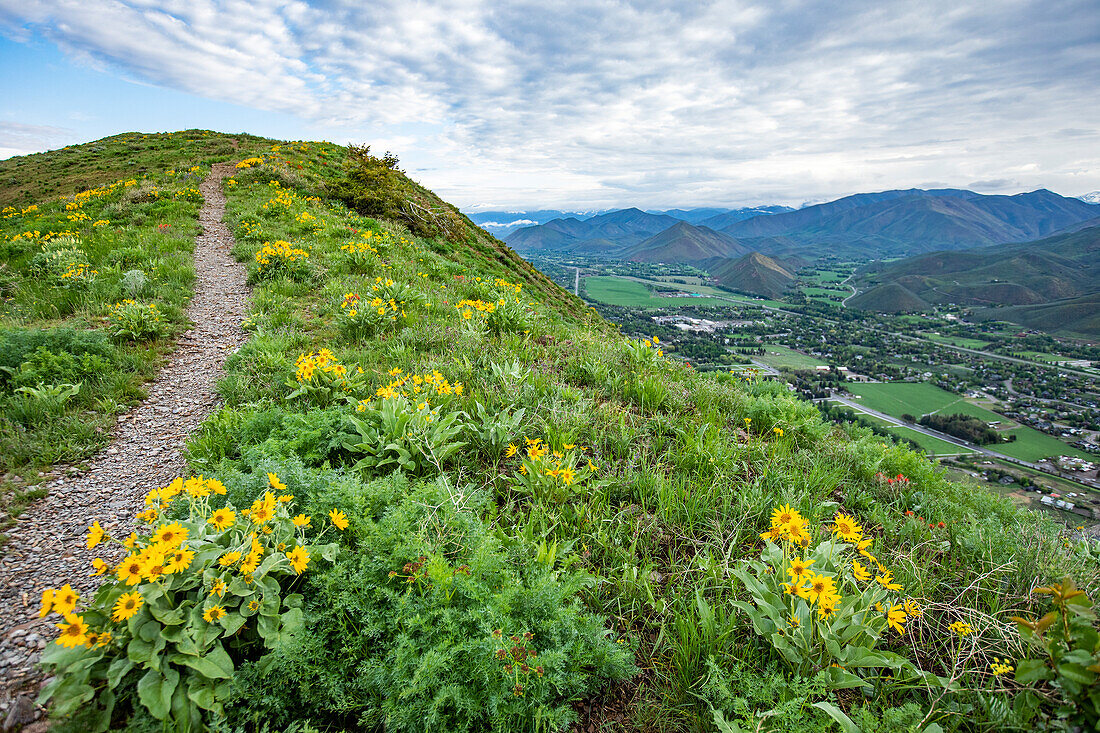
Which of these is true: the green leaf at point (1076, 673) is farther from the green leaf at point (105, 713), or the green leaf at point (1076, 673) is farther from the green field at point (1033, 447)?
the green field at point (1033, 447)

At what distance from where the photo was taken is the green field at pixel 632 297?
293 feet

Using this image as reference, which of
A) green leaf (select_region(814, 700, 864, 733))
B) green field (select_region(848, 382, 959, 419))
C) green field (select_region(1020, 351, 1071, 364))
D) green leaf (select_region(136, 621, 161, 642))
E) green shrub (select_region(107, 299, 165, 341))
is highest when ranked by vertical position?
green shrub (select_region(107, 299, 165, 341))

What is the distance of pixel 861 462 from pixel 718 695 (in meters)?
3.48

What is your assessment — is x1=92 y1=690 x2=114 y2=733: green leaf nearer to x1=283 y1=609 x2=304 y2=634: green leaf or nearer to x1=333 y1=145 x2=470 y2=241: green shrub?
x1=283 y1=609 x2=304 y2=634: green leaf

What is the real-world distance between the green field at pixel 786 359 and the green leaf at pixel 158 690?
178 ft

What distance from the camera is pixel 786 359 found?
54.5m

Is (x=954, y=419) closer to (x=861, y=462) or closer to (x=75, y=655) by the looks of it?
(x=861, y=462)

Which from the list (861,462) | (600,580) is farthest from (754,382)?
(600,580)

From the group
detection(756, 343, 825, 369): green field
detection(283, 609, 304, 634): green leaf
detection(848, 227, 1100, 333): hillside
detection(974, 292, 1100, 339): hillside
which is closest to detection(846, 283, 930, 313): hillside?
detection(848, 227, 1100, 333): hillside

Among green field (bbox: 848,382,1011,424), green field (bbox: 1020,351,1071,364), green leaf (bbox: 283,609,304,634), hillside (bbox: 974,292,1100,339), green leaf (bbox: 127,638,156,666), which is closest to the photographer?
green leaf (bbox: 127,638,156,666)

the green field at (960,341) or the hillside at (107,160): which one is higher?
the hillside at (107,160)

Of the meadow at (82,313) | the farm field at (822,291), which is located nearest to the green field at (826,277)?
the farm field at (822,291)

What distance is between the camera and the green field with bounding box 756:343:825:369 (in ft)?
167

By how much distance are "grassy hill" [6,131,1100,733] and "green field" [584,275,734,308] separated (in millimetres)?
78642
